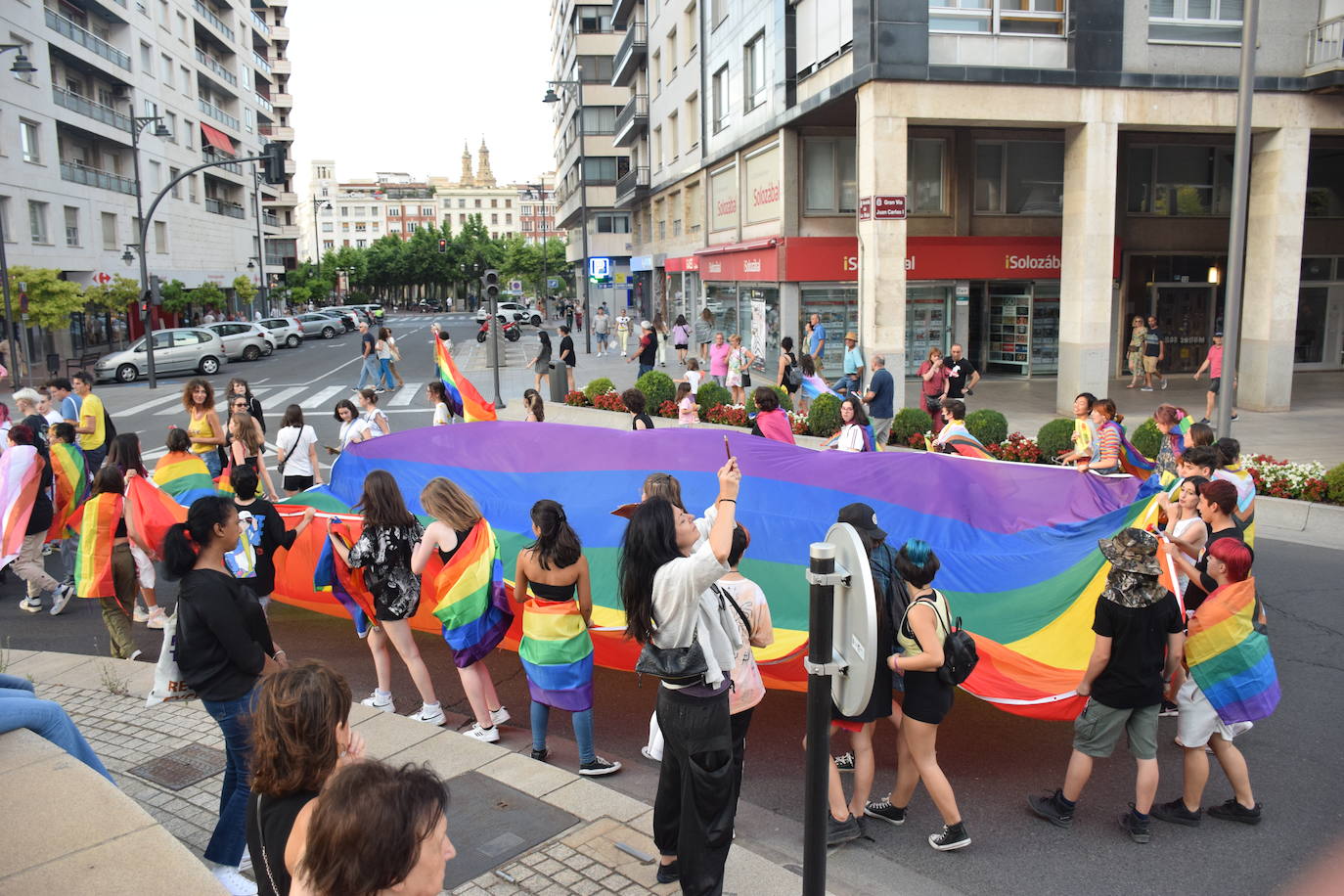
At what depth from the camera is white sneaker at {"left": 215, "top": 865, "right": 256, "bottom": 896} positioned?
4980 millimetres

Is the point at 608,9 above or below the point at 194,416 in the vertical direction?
above

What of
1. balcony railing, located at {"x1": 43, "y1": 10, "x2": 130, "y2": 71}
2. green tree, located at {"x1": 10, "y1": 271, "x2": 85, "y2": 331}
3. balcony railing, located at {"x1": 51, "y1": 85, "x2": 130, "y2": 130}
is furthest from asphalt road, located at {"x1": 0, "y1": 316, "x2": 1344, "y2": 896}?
balcony railing, located at {"x1": 43, "y1": 10, "x2": 130, "y2": 71}

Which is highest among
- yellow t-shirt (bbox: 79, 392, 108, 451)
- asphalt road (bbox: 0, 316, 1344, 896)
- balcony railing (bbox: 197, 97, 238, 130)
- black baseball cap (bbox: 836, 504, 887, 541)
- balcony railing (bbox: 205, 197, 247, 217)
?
balcony railing (bbox: 197, 97, 238, 130)

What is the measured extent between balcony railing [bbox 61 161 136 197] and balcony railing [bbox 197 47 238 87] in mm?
15813

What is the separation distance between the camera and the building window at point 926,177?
88.3ft

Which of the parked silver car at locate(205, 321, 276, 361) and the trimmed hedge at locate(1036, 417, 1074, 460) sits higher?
the parked silver car at locate(205, 321, 276, 361)

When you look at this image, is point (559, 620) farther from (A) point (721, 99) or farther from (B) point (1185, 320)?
(A) point (721, 99)

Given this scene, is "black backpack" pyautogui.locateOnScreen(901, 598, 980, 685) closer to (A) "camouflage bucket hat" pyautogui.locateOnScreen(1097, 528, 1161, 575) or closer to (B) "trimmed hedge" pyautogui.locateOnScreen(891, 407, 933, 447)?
(A) "camouflage bucket hat" pyautogui.locateOnScreen(1097, 528, 1161, 575)

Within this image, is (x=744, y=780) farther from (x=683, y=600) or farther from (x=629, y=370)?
(x=629, y=370)

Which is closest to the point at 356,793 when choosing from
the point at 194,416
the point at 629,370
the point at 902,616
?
the point at 902,616

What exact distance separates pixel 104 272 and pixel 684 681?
4865cm

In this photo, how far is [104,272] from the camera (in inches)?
1780

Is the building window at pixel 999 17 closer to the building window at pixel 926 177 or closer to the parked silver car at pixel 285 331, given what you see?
the building window at pixel 926 177

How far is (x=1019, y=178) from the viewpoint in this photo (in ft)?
90.5
